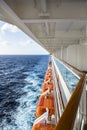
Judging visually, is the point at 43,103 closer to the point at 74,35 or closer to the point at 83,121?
the point at 74,35

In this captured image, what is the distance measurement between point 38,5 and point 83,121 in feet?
7.50

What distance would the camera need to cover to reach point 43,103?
8.08 meters

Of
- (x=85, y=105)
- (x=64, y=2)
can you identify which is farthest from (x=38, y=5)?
(x=85, y=105)

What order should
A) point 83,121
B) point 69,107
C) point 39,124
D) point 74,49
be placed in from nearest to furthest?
point 69,107 < point 83,121 < point 39,124 < point 74,49

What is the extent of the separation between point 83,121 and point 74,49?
9964 millimetres

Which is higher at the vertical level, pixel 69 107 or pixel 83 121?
pixel 69 107

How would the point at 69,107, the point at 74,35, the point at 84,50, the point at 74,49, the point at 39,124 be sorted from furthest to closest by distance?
the point at 74,49 < the point at 84,50 < the point at 74,35 < the point at 39,124 < the point at 69,107

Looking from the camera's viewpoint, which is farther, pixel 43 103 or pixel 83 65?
pixel 83 65

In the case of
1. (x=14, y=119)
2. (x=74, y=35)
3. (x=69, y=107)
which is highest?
(x=74, y=35)

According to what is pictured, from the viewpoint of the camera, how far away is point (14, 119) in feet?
43.0

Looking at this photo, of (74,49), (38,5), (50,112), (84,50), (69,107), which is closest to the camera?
(69,107)

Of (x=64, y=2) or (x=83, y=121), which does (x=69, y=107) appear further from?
(x=64, y=2)

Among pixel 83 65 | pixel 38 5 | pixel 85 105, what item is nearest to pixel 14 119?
pixel 83 65

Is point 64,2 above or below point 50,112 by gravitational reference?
above
